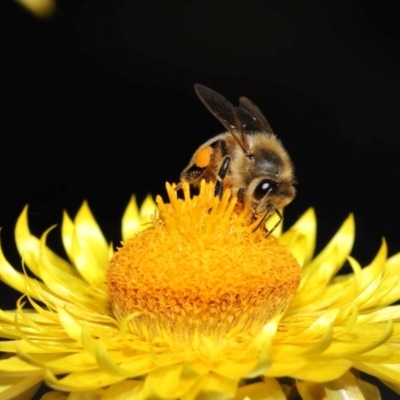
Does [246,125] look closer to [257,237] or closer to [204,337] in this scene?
[257,237]

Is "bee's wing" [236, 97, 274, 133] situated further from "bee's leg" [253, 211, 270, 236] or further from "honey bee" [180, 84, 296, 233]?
"bee's leg" [253, 211, 270, 236]

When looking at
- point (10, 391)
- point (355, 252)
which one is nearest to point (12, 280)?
point (10, 391)

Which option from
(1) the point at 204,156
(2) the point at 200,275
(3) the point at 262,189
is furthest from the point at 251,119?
(2) the point at 200,275

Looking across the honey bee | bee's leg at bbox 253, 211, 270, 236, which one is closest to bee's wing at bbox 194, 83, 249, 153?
the honey bee

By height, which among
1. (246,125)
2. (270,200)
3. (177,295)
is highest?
(246,125)

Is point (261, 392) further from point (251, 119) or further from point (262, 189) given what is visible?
point (251, 119)

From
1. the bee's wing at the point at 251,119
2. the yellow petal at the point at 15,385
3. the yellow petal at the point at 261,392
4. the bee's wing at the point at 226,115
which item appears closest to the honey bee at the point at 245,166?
the bee's wing at the point at 226,115

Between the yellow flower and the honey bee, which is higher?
the honey bee
